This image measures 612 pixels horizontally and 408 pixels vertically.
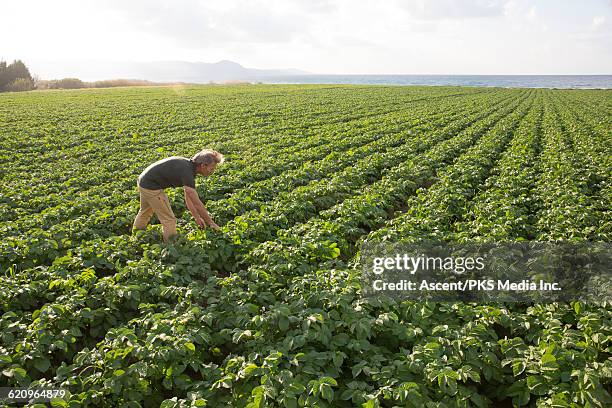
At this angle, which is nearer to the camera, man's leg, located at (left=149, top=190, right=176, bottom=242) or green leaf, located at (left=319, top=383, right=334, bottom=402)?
green leaf, located at (left=319, top=383, right=334, bottom=402)

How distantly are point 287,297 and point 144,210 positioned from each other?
3.72 m

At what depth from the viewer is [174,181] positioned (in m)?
6.95

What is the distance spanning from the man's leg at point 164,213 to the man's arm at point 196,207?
0.46m

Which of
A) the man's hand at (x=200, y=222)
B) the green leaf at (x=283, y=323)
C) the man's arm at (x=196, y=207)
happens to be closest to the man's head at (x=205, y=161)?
the man's arm at (x=196, y=207)

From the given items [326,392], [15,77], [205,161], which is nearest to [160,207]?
[205,161]

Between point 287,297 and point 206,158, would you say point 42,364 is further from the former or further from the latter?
point 206,158

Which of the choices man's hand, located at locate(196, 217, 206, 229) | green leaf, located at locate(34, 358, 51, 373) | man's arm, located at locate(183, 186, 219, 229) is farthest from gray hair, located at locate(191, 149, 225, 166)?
green leaf, located at locate(34, 358, 51, 373)

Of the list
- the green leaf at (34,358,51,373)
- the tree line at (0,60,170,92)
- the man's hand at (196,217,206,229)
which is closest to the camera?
the green leaf at (34,358,51,373)

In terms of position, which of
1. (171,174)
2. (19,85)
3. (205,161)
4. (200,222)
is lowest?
(200,222)

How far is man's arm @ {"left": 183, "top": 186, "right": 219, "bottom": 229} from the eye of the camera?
22.6 ft

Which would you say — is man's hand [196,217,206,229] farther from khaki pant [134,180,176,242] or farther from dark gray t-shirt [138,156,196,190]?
dark gray t-shirt [138,156,196,190]

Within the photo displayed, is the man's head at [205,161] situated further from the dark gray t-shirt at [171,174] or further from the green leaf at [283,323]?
the green leaf at [283,323]

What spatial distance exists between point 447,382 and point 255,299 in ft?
8.55

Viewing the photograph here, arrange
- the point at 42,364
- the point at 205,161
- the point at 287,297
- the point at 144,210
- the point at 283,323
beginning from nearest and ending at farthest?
the point at 42,364 → the point at 283,323 → the point at 287,297 → the point at 205,161 → the point at 144,210
